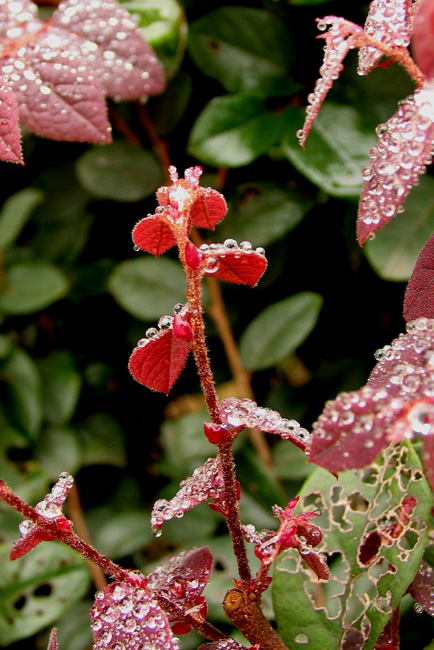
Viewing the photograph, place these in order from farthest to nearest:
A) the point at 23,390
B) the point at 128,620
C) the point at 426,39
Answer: the point at 23,390, the point at 128,620, the point at 426,39

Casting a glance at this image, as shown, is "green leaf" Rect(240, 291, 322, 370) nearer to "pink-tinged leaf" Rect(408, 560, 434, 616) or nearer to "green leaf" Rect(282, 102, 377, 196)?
"green leaf" Rect(282, 102, 377, 196)

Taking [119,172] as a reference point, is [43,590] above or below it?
below

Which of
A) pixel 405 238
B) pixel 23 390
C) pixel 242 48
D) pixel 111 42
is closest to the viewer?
pixel 111 42

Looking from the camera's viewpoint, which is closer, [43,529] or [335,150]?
[43,529]

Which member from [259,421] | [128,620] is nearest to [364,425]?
[259,421]

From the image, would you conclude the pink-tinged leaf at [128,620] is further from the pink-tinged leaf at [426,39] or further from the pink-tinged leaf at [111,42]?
the pink-tinged leaf at [111,42]

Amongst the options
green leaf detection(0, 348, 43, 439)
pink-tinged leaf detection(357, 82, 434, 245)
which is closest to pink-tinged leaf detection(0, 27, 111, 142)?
pink-tinged leaf detection(357, 82, 434, 245)

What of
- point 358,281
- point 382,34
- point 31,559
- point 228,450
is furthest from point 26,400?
point 382,34

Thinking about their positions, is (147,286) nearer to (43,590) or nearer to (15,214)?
(15,214)
